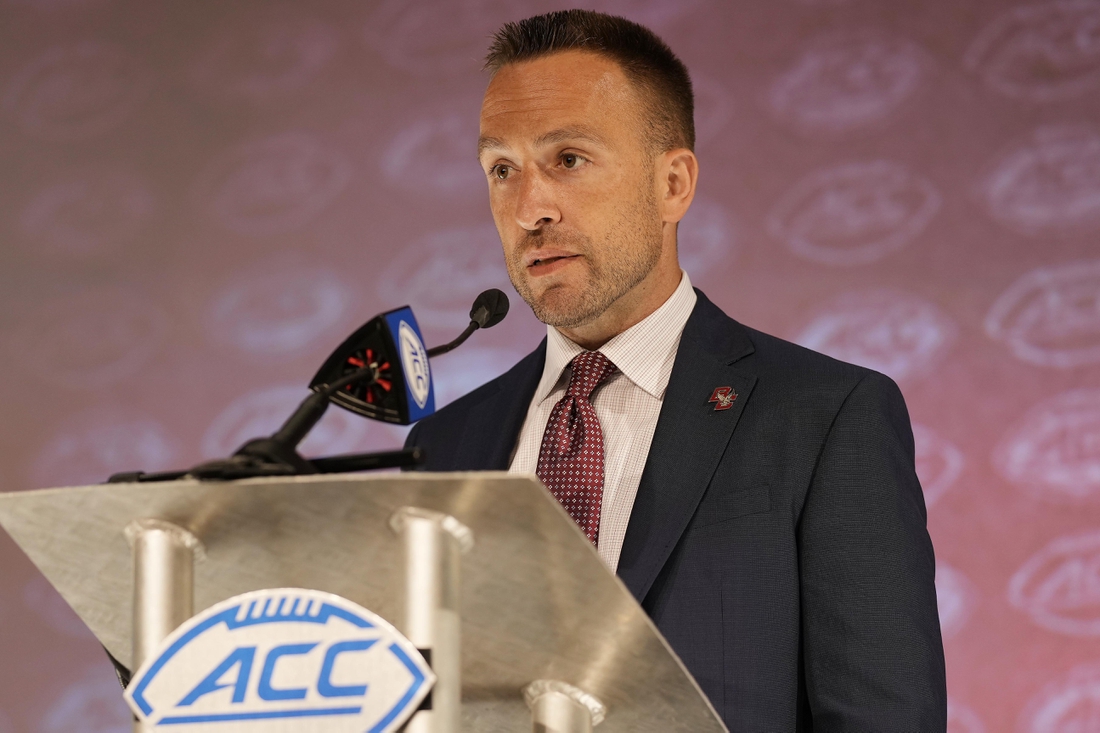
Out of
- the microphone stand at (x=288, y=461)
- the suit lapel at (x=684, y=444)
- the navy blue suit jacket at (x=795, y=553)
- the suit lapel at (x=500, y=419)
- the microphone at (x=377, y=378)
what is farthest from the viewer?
the suit lapel at (x=500, y=419)

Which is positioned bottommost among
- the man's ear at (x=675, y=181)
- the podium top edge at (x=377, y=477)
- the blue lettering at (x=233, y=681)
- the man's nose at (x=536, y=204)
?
the blue lettering at (x=233, y=681)

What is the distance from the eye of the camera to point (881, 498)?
145 cm

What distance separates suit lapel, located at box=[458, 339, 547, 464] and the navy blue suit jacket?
321 millimetres

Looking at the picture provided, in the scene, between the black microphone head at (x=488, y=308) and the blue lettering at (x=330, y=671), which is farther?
the black microphone head at (x=488, y=308)

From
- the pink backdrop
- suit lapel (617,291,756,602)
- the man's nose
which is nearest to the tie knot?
suit lapel (617,291,756,602)

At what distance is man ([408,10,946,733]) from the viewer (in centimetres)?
140

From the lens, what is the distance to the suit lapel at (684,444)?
1.48 metres

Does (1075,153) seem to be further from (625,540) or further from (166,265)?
(166,265)

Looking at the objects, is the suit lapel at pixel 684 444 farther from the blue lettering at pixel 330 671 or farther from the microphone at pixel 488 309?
the blue lettering at pixel 330 671

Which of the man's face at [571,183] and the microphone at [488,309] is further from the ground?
the man's face at [571,183]

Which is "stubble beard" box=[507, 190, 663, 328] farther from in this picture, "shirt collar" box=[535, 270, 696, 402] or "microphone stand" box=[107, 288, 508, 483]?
"microphone stand" box=[107, 288, 508, 483]

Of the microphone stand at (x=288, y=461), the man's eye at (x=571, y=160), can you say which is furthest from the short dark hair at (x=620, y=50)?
the microphone stand at (x=288, y=461)

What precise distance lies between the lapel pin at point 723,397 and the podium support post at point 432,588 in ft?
2.91

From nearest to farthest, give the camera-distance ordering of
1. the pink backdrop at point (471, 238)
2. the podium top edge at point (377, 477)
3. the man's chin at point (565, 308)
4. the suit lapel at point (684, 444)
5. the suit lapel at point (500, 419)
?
the podium top edge at point (377, 477) → the suit lapel at point (684, 444) → the man's chin at point (565, 308) → the suit lapel at point (500, 419) → the pink backdrop at point (471, 238)
